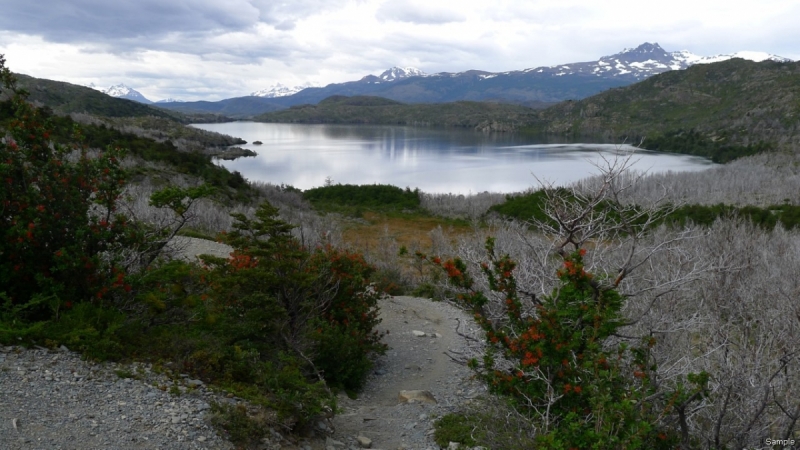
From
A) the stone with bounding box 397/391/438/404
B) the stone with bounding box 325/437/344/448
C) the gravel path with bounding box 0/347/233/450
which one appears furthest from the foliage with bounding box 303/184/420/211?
the gravel path with bounding box 0/347/233/450

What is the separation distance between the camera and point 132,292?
6141 millimetres

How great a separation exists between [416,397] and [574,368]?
3117 mm

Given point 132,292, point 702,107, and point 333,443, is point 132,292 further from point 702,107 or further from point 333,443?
point 702,107

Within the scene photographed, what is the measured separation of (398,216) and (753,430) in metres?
32.9

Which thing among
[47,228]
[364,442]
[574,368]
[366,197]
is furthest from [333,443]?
[366,197]

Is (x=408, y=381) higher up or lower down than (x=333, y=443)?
lower down

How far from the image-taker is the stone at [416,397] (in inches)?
279

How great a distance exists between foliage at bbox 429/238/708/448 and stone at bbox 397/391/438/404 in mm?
2156

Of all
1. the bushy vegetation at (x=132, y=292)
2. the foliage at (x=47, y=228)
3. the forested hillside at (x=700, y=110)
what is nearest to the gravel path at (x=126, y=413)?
the bushy vegetation at (x=132, y=292)

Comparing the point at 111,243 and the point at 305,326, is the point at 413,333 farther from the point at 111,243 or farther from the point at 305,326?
the point at 111,243

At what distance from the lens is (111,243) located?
6.18 meters

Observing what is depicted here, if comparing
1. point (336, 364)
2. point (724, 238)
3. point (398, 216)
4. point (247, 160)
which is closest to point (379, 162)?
point (247, 160)

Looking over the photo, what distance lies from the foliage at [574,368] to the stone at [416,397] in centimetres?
216

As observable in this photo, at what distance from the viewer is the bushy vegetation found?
5.28 m
